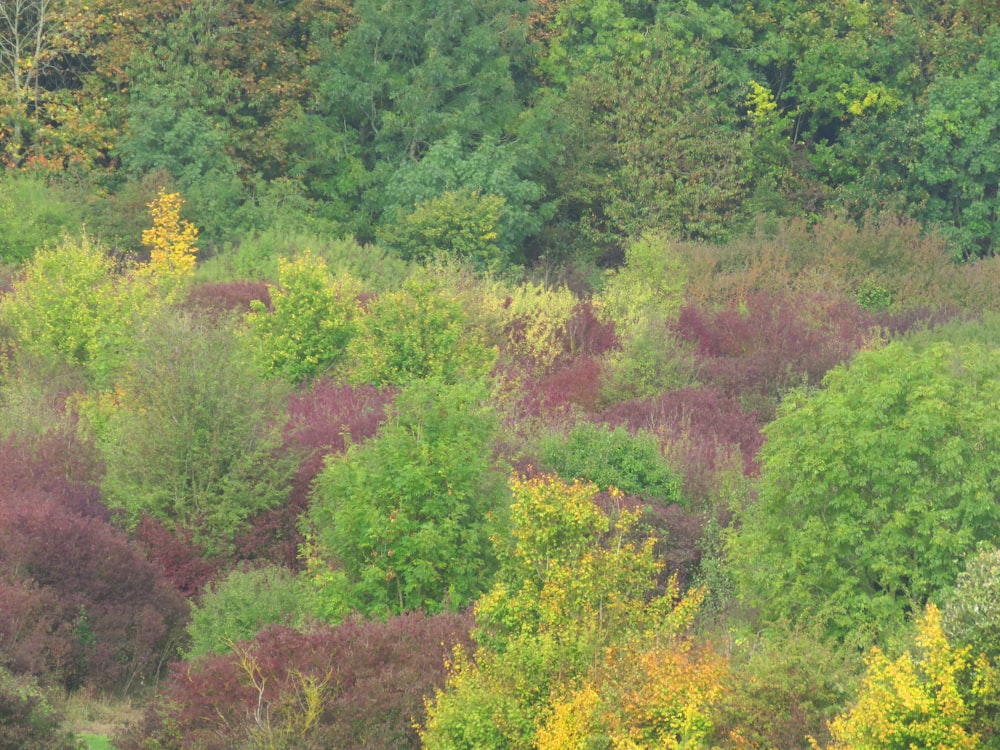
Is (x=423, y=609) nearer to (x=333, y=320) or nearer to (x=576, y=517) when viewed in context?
(x=576, y=517)

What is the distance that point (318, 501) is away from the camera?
28781 millimetres

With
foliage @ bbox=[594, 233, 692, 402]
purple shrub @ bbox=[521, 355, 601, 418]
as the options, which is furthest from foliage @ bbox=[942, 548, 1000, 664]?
foliage @ bbox=[594, 233, 692, 402]

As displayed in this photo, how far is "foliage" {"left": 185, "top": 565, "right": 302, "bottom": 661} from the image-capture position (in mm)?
24625

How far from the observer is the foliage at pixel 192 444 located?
29.9 meters

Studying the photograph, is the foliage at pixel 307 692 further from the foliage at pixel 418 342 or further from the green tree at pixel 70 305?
the green tree at pixel 70 305

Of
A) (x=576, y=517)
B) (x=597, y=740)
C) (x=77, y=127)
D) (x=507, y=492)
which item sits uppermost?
(x=576, y=517)

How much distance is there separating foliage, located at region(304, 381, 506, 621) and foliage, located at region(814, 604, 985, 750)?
372 inches

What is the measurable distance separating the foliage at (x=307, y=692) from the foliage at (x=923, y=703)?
598cm

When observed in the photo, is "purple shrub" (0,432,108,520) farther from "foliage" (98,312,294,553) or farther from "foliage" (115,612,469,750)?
"foliage" (115,612,469,750)

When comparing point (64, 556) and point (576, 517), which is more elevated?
point (576, 517)

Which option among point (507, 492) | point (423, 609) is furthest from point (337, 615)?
point (507, 492)

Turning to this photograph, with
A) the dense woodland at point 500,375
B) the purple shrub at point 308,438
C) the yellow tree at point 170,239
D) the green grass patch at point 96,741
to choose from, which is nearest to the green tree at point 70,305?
the dense woodland at point 500,375

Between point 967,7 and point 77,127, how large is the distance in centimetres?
3116

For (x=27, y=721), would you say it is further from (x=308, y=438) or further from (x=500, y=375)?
(x=500, y=375)
